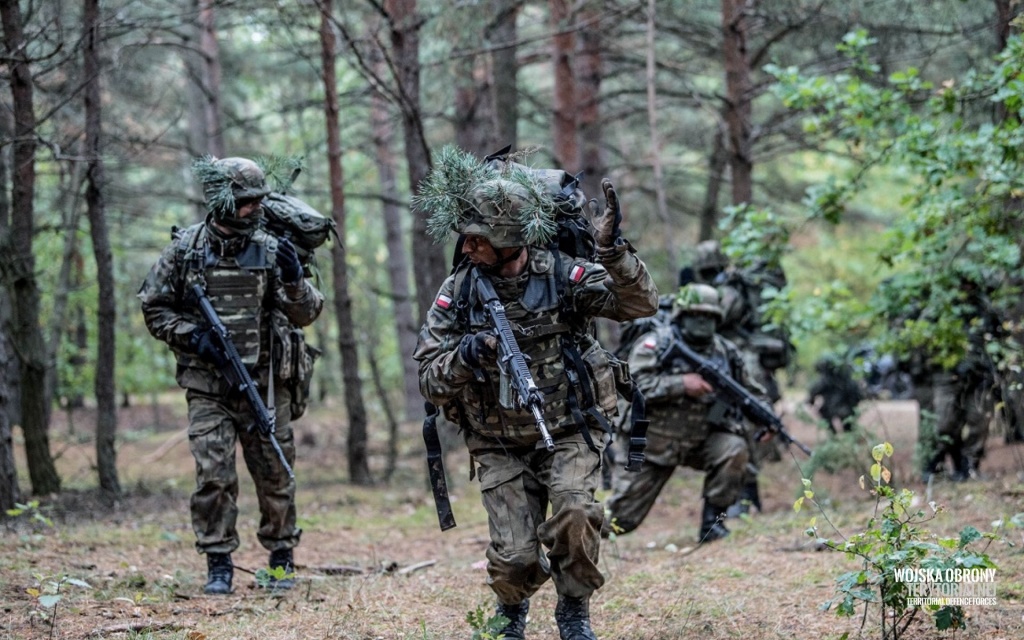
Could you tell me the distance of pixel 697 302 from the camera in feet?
24.9

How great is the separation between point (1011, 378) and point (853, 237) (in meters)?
18.1

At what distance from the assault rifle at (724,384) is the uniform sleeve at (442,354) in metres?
3.12

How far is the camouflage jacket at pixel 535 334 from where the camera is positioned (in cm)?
475

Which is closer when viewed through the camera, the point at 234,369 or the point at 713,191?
the point at 234,369

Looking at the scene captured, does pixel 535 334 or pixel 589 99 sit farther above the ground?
pixel 589 99

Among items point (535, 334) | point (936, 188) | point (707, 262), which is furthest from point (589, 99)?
point (535, 334)

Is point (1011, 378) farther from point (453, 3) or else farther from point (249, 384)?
point (249, 384)

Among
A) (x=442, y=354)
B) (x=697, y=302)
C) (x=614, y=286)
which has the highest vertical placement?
(x=697, y=302)

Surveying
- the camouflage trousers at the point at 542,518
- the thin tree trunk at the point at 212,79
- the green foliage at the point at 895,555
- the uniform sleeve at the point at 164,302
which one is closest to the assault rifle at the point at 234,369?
the uniform sleeve at the point at 164,302

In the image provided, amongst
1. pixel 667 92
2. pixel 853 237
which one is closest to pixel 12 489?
pixel 667 92

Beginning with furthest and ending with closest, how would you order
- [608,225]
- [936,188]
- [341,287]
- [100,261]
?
1. [341,287]
2. [100,261]
3. [936,188]
4. [608,225]

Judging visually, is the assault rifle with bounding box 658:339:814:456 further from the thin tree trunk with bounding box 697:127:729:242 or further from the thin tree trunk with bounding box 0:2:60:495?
the thin tree trunk with bounding box 697:127:729:242

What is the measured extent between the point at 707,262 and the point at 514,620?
A: 6027mm

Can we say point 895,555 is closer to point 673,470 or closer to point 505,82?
point 673,470
